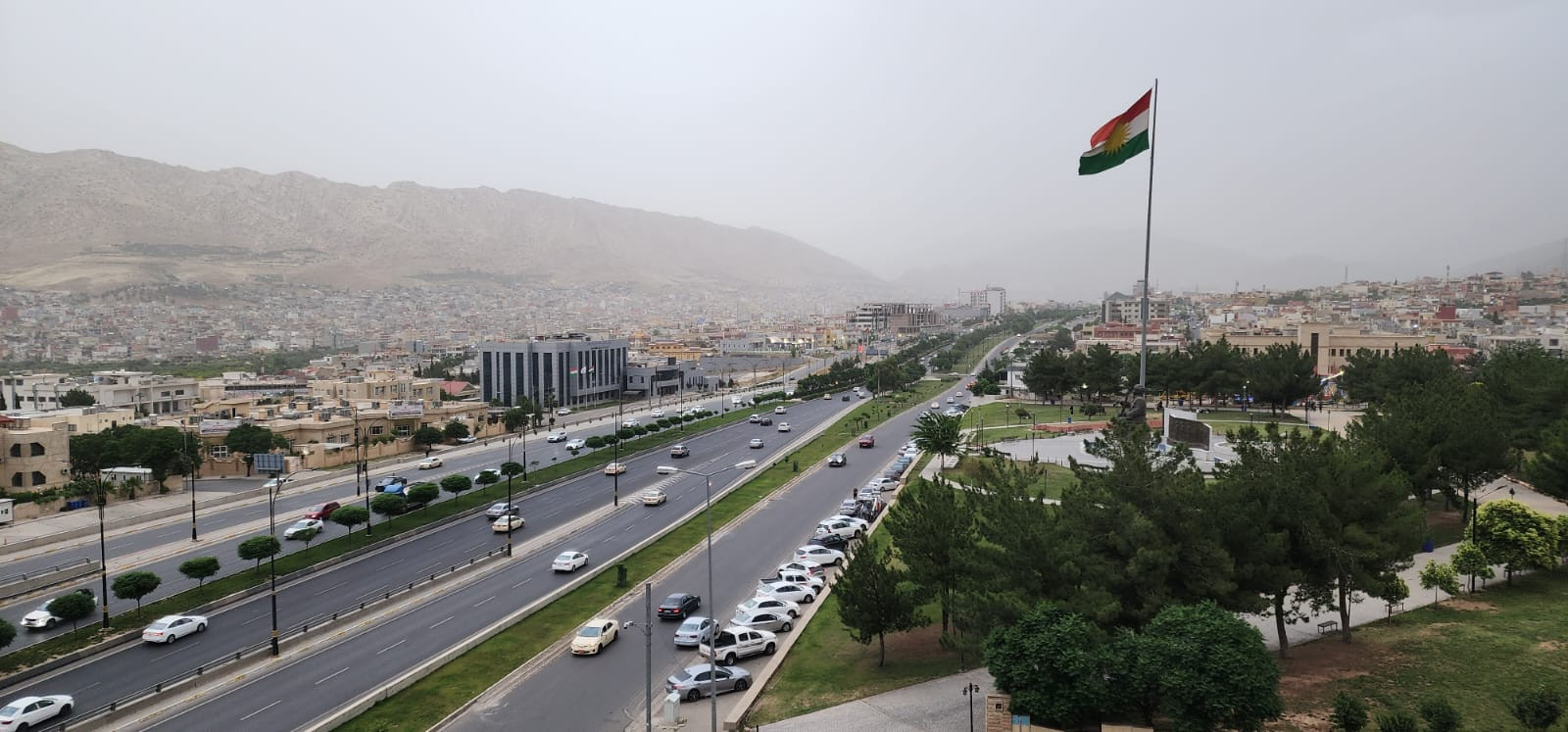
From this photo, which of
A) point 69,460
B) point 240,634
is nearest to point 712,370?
point 69,460

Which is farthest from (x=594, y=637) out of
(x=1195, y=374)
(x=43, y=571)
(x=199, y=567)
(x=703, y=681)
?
(x=1195, y=374)

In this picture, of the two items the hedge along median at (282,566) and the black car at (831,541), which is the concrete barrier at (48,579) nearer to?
the hedge along median at (282,566)

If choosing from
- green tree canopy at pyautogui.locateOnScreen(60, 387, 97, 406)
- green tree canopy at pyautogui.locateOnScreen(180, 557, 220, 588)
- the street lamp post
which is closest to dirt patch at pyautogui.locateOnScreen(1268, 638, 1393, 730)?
the street lamp post

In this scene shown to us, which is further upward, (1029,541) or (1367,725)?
(1029,541)

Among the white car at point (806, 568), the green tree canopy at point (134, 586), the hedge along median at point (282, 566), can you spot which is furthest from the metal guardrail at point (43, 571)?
the white car at point (806, 568)

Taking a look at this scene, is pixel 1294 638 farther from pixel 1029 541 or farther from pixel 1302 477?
pixel 1029 541

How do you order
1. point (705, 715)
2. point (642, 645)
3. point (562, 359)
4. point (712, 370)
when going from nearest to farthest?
1. point (705, 715)
2. point (642, 645)
3. point (562, 359)
4. point (712, 370)
